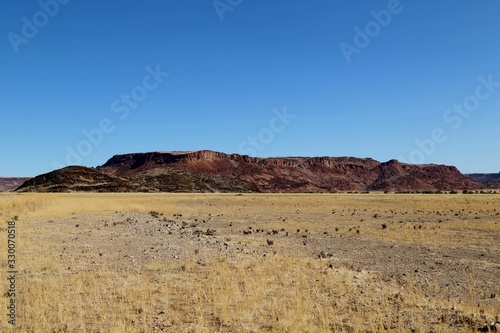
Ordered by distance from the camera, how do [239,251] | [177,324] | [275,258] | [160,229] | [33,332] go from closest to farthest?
[33,332] < [177,324] < [275,258] < [239,251] < [160,229]

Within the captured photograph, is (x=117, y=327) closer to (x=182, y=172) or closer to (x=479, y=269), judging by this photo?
(x=479, y=269)

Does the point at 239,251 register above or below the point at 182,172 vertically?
below

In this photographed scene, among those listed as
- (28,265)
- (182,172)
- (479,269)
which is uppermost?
(182,172)

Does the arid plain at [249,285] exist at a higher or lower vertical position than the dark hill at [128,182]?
lower

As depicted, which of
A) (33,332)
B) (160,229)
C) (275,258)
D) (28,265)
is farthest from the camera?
(160,229)

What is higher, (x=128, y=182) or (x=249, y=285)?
(x=128, y=182)

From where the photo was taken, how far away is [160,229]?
79.4ft

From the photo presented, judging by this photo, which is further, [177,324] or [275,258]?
[275,258]

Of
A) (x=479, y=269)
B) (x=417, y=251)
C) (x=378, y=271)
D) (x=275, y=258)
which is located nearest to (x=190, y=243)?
(x=275, y=258)

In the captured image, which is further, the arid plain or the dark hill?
the dark hill

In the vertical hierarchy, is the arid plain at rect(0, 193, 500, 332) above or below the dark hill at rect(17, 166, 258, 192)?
below

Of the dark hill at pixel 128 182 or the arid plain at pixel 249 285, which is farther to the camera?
the dark hill at pixel 128 182

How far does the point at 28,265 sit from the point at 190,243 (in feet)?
24.3

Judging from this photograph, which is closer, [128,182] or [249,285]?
[249,285]
